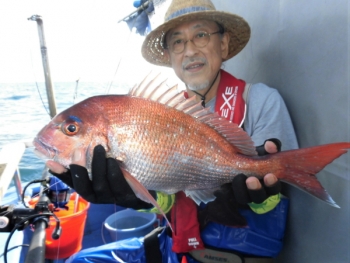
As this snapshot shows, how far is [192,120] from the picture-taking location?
4.18 feet

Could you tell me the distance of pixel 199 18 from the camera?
6.16ft

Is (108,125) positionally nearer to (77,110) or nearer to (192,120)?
(77,110)

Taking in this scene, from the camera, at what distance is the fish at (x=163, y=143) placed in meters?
1.14

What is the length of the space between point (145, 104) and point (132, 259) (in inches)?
49.2

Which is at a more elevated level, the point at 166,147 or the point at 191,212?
the point at 166,147

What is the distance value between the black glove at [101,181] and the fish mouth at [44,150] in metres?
0.09

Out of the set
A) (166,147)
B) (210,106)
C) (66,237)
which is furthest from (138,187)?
(66,237)

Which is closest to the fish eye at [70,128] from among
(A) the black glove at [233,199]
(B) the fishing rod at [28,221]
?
(A) the black glove at [233,199]

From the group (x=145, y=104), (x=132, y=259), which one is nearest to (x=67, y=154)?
(x=145, y=104)

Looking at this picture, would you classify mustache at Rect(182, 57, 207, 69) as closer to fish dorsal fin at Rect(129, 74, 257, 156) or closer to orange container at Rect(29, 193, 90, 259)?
fish dorsal fin at Rect(129, 74, 257, 156)

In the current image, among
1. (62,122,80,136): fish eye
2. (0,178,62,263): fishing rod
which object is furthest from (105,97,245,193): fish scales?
(0,178,62,263): fishing rod

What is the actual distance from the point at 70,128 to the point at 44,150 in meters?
0.14

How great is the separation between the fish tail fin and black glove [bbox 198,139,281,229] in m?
0.08

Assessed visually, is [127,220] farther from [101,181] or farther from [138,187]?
[138,187]
